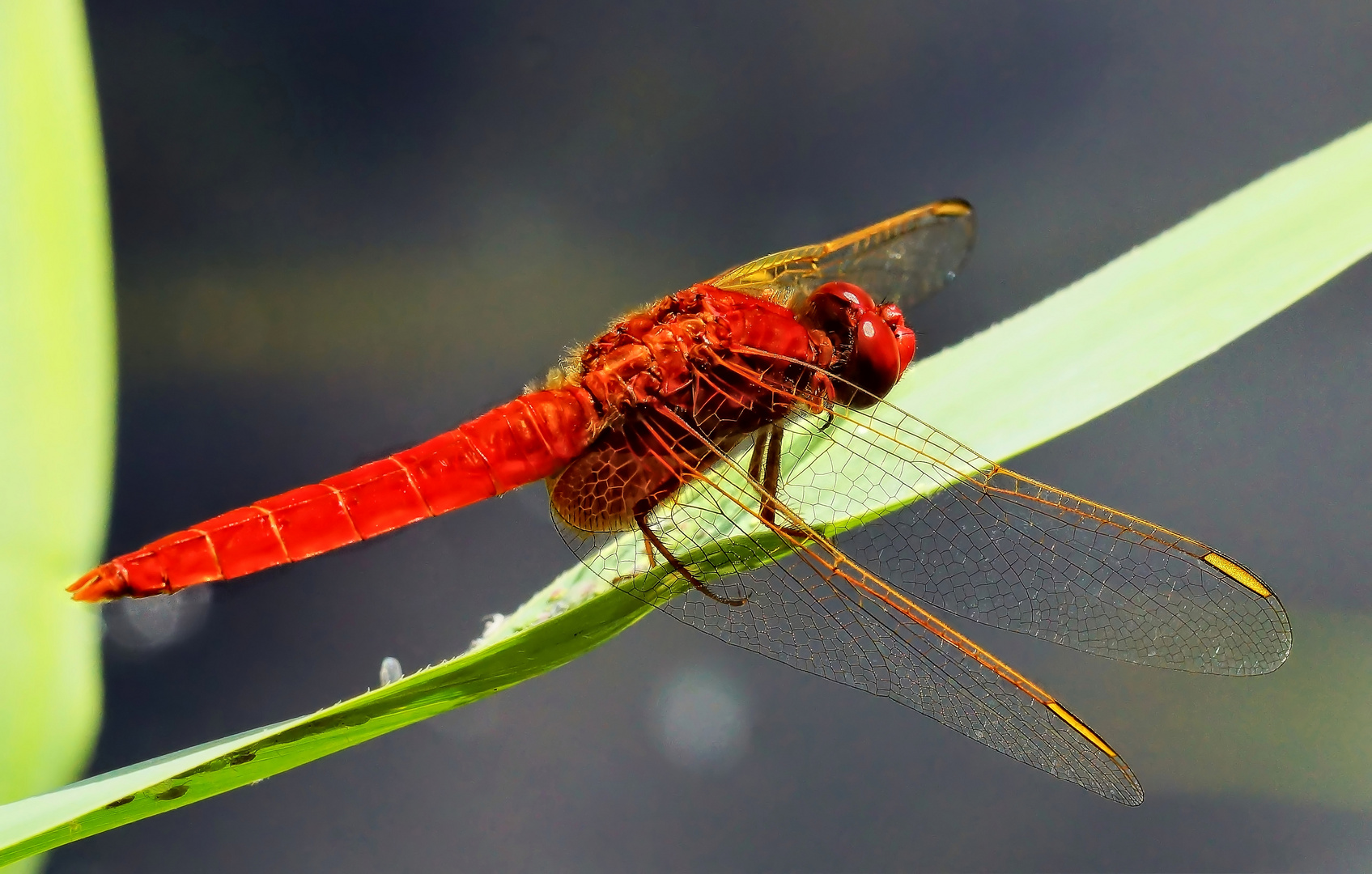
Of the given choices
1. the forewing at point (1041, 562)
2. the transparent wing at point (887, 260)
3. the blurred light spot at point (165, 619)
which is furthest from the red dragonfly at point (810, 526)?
the blurred light spot at point (165, 619)

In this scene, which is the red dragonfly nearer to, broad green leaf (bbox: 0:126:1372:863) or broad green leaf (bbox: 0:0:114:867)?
broad green leaf (bbox: 0:126:1372:863)

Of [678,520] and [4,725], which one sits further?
[678,520]

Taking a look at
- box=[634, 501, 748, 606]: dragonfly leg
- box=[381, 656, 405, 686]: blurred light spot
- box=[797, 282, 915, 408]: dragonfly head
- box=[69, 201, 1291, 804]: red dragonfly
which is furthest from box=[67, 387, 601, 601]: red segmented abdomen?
box=[797, 282, 915, 408]: dragonfly head

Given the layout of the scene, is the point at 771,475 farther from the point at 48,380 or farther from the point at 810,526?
the point at 48,380

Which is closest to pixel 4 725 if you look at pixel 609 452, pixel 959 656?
pixel 609 452

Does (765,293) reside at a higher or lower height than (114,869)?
higher

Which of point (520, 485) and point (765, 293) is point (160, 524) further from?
point (765, 293)

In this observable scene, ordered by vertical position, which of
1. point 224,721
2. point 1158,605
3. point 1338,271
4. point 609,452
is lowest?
point 1158,605
